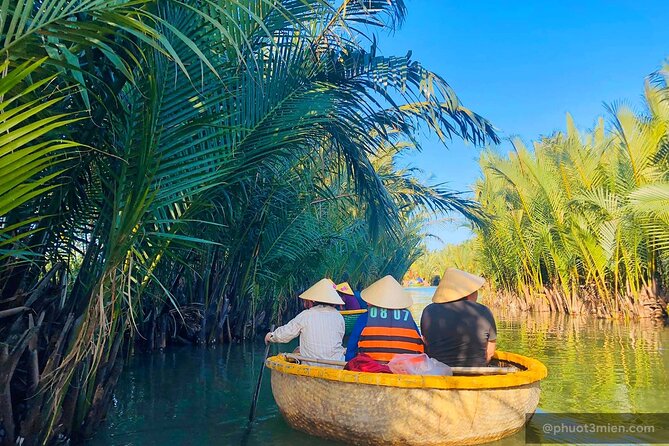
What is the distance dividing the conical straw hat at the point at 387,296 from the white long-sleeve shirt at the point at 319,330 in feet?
1.94

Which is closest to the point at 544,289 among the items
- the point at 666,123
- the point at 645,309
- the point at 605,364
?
the point at 645,309

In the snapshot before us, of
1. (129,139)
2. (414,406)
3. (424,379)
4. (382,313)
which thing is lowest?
(414,406)

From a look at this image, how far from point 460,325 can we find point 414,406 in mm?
1046

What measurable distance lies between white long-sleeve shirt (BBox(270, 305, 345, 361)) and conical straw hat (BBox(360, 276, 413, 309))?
590 millimetres

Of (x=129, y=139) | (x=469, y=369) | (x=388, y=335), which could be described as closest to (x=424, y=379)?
(x=469, y=369)

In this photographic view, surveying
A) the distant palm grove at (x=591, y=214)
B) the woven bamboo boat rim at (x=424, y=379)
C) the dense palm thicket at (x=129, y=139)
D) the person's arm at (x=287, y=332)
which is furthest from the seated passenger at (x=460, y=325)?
the distant palm grove at (x=591, y=214)

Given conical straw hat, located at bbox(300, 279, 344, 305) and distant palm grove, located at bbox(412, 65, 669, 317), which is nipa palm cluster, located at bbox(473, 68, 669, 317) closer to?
distant palm grove, located at bbox(412, 65, 669, 317)

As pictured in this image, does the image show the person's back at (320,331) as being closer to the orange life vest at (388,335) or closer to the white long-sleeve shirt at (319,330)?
the white long-sleeve shirt at (319,330)

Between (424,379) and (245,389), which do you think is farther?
(245,389)

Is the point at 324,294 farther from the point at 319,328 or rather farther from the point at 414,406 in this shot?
the point at 414,406

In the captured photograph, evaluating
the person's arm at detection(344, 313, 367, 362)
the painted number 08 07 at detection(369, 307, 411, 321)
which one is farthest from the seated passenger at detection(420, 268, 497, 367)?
the person's arm at detection(344, 313, 367, 362)

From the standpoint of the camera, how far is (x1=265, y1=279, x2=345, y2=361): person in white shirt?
5430 mm

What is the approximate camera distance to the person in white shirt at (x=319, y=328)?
214 inches

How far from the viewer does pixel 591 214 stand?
15.8m
